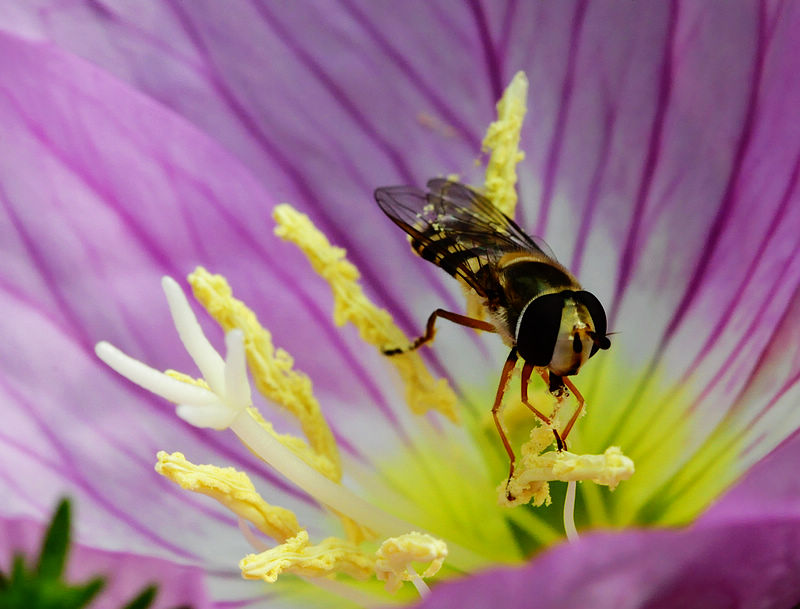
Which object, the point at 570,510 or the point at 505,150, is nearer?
the point at 570,510

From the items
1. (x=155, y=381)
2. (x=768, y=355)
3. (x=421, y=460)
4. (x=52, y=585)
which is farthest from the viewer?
(x=421, y=460)

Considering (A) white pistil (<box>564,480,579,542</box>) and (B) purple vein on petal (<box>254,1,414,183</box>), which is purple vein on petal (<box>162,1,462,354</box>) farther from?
(A) white pistil (<box>564,480,579,542</box>)

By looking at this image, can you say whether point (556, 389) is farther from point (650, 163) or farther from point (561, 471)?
point (650, 163)

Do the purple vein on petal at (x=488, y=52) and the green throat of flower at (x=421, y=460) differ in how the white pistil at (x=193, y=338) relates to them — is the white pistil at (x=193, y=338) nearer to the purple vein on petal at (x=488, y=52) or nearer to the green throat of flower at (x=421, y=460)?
the green throat of flower at (x=421, y=460)

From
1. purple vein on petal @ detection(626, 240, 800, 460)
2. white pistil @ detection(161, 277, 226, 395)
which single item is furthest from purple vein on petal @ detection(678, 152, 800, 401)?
white pistil @ detection(161, 277, 226, 395)

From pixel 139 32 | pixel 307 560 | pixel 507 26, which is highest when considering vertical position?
pixel 507 26

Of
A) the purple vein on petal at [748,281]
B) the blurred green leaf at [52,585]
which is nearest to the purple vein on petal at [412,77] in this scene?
the purple vein on petal at [748,281]

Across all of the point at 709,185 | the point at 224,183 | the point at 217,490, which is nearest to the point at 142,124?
the point at 224,183

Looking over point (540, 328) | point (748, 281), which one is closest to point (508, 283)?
point (540, 328)
